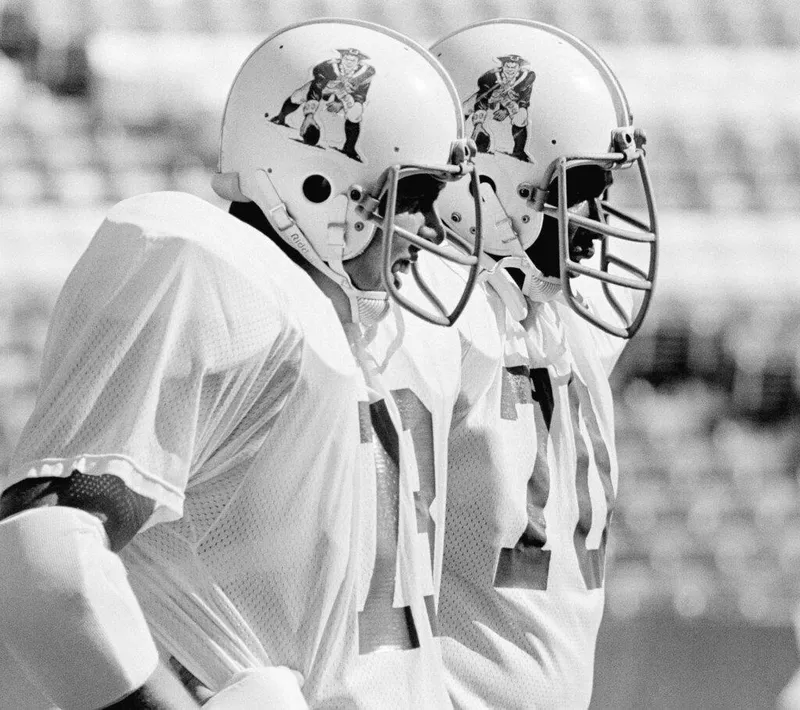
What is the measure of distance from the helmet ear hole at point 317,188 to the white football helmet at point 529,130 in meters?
0.56

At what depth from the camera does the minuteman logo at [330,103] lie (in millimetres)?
1686

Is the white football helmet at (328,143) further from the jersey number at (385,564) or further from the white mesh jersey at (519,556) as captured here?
the white mesh jersey at (519,556)

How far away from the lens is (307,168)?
170 centimetres

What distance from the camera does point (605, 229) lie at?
2105 millimetres

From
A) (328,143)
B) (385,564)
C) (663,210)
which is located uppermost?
(328,143)

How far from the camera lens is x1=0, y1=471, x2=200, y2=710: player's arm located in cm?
118

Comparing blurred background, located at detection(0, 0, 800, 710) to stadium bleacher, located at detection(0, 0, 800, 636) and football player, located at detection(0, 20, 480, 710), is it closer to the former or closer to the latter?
stadium bleacher, located at detection(0, 0, 800, 636)

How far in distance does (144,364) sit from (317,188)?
0.48 meters

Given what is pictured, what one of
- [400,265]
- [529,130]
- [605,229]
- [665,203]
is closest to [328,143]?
[400,265]

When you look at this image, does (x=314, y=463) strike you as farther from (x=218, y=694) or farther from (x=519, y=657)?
(x=519, y=657)

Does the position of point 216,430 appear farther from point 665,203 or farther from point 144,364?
point 665,203

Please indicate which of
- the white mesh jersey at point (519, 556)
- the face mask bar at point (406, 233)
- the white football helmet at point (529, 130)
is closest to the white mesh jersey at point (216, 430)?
the face mask bar at point (406, 233)

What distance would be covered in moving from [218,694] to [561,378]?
3.56ft

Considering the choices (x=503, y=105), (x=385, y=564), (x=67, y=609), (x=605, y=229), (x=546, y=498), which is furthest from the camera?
(x=503, y=105)
